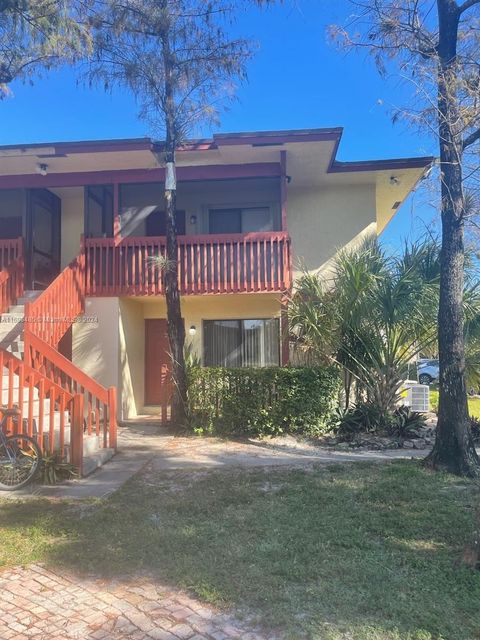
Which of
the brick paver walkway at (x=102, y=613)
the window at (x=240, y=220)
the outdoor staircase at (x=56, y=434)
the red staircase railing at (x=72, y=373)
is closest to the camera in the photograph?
the brick paver walkway at (x=102, y=613)

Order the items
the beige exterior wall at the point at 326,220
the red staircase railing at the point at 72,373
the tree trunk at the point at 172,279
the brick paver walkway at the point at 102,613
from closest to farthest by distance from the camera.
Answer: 1. the brick paver walkway at the point at 102,613
2. the red staircase railing at the point at 72,373
3. the tree trunk at the point at 172,279
4. the beige exterior wall at the point at 326,220

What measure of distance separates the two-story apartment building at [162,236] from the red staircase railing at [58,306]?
48 mm

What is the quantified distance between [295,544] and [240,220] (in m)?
9.44

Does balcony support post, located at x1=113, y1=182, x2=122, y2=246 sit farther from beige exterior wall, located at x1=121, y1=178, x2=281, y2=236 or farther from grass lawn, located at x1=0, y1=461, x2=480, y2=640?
grass lawn, located at x1=0, y1=461, x2=480, y2=640

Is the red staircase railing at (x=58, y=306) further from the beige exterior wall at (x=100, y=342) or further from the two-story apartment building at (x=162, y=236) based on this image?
the beige exterior wall at (x=100, y=342)

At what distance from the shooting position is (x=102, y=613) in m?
3.21

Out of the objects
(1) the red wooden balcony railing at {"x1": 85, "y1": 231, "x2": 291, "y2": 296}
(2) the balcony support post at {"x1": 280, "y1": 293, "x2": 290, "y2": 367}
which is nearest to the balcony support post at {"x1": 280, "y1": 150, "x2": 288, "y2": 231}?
Result: (1) the red wooden balcony railing at {"x1": 85, "y1": 231, "x2": 291, "y2": 296}

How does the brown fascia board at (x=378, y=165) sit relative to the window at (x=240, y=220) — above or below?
above

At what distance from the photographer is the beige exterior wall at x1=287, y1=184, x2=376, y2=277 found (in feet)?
39.8

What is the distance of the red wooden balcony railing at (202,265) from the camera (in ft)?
36.2

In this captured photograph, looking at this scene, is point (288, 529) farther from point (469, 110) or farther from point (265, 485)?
point (469, 110)

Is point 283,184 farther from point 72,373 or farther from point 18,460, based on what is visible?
point 18,460

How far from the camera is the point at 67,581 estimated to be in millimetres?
3662

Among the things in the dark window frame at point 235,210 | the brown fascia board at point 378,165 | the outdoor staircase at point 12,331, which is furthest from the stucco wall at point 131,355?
the brown fascia board at point 378,165
